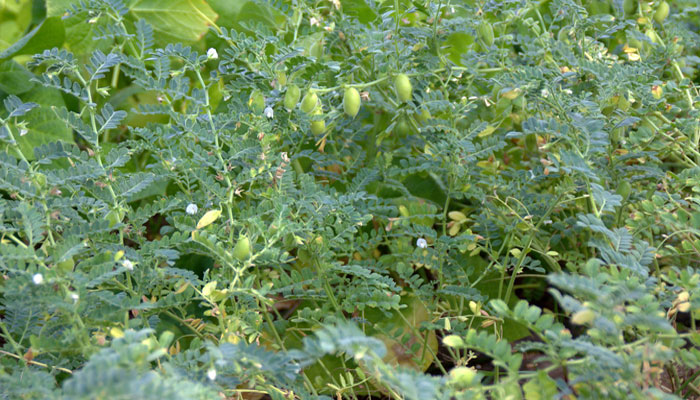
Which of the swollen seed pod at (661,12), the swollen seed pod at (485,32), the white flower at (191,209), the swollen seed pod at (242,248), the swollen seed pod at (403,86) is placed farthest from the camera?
the swollen seed pod at (661,12)

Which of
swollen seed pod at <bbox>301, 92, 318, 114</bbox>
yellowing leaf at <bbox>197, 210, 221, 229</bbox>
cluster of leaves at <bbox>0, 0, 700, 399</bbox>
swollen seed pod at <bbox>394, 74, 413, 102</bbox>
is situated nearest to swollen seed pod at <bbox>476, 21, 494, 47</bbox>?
cluster of leaves at <bbox>0, 0, 700, 399</bbox>

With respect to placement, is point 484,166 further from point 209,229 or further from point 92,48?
point 92,48

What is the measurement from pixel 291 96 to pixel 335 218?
0.69ft

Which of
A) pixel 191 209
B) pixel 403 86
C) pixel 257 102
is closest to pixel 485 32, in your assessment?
pixel 403 86

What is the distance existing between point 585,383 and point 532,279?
2.66 feet

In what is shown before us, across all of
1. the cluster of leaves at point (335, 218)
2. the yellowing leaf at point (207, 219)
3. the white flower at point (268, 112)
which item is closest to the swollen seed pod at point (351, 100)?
the cluster of leaves at point (335, 218)

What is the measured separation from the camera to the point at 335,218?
1.03m

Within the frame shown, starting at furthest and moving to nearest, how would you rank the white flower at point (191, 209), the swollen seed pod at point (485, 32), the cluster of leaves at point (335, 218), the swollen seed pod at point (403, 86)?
the swollen seed pod at point (485, 32) < the swollen seed pod at point (403, 86) < the white flower at point (191, 209) < the cluster of leaves at point (335, 218)

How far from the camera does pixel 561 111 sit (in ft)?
2.96

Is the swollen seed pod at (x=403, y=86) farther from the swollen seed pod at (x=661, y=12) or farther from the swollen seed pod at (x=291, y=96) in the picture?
the swollen seed pod at (x=661, y=12)

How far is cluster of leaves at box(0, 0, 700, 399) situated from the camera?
0.63 meters

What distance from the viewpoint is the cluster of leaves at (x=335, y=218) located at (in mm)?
633

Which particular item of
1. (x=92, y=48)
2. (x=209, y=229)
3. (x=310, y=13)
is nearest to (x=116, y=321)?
(x=209, y=229)

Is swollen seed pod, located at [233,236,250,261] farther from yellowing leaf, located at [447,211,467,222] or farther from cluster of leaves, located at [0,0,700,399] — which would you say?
yellowing leaf, located at [447,211,467,222]
